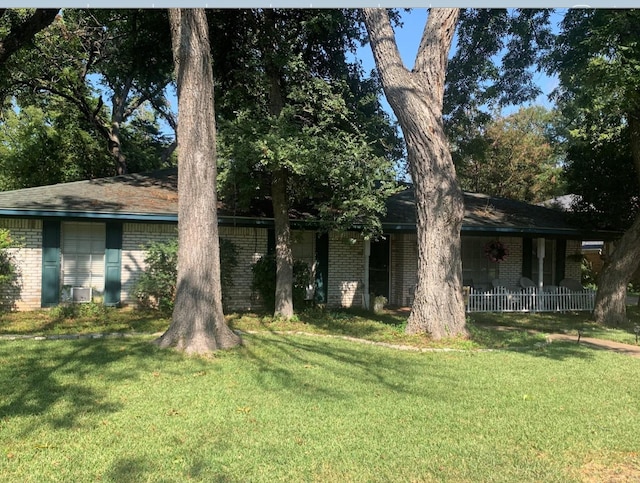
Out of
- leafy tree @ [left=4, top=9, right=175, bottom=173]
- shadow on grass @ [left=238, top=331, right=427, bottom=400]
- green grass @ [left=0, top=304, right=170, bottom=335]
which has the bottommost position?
shadow on grass @ [left=238, top=331, right=427, bottom=400]

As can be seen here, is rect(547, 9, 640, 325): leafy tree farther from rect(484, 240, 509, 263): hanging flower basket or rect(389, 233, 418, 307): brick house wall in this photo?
rect(389, 233, 418, 307): brick house wall

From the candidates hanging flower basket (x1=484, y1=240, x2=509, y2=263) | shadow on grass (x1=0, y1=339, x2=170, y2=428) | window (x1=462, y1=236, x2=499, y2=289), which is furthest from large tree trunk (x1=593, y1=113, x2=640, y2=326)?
shadow on grass (x1=0, y1=339, x2=170, y2=428)

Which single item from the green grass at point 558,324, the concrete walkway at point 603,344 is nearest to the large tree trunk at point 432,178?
the green grass at point 558,324

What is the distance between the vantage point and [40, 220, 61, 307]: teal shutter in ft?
40.6

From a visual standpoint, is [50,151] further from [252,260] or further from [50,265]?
[252,260]

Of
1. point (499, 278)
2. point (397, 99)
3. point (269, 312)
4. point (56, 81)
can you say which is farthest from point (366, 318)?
point (56, 81)

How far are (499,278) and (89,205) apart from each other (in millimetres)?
13008

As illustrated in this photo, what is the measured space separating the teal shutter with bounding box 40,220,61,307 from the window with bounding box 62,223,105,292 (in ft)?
0.73

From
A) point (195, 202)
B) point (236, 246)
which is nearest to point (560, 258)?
point (236, 246)

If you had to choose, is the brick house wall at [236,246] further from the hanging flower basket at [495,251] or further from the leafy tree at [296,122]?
the hanging flower basket at [495,251]

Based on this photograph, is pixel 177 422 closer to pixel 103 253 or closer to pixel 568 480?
pixel 568 480

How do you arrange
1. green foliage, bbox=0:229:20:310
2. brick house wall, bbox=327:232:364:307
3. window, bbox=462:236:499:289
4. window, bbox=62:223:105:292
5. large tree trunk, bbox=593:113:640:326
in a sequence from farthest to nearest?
window, bbox=462:236:499:289
brick house wall, bbox=327:232:364:307
large tree trunk, bbox=593:113:640:326
window, bbox=62:223:105:292
green foliage, bbox=0:229:20:310

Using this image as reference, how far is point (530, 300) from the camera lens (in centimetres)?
1540

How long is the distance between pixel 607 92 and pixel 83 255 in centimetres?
1261
